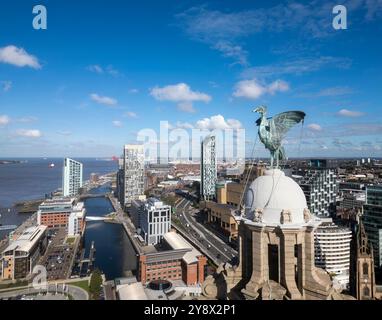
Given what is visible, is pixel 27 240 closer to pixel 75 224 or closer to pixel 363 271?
pixel 75 224

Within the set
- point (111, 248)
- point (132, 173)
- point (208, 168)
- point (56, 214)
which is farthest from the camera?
point (132, 173)

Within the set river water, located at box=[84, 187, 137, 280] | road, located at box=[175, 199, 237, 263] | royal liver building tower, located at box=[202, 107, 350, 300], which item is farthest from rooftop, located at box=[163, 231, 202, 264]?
royal liver building tower, located at box=[202, 107, 350, 300]

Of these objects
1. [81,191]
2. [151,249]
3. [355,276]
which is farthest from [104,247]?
[81,191]

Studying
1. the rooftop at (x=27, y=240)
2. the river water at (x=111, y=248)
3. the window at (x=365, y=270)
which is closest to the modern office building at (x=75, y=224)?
the river water at (x=111, y=248)

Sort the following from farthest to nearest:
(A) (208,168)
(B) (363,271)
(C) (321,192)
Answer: (A) (208,168) → (C) (321,192) → (B) (363,271)

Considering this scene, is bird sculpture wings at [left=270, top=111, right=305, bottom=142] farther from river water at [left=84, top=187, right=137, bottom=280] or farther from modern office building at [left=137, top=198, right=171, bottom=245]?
modern office building at [left=137, top=198, right=171, bottom=245]

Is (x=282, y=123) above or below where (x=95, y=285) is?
above

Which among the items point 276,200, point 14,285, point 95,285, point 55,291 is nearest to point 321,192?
point 95,285
